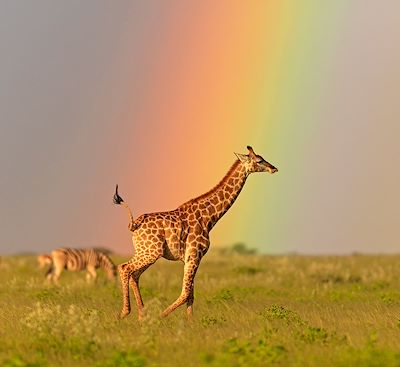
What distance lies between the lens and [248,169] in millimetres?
19391

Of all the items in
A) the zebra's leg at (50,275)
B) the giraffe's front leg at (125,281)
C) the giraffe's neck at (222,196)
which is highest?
the giraffe's neck at (222,196)

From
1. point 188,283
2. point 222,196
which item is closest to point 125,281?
point 188,283

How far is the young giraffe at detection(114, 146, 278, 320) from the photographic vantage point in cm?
1842

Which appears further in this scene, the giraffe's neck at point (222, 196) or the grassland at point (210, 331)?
the giraffe's neck at point (222, 196)

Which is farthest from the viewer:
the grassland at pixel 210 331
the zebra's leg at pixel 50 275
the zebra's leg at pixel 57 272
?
the zebra's leg at pixel 57 272

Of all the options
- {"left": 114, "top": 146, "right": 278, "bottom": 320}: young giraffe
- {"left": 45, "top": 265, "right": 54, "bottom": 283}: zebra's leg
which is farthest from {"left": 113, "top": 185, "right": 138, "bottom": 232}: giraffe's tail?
{"left": 45, "top": 265, "right": 54, "bottom": 283}: zebra's leg

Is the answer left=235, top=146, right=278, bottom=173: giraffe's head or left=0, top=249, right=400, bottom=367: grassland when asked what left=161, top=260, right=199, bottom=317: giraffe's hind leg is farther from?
left=235, top=146, right=278, bottom=173: giraffe's head

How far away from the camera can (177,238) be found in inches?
729

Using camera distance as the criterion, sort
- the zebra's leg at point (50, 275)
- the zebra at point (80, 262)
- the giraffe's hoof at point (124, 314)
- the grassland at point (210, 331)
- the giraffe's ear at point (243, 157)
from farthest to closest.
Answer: the zebra at point (80, 262) < the zebra's leg at point (50, 275) < the giraffe's ear at point (243, 157) < the giraffe's hoof at point (124, 314) < the grassland at point (210, 331)

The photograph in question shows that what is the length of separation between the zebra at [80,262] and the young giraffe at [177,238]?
19486 millimetres

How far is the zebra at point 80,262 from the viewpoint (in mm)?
38375

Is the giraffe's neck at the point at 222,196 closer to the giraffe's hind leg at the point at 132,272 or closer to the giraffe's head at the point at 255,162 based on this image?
the giraffe's head at the point at 255,162

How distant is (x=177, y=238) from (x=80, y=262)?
68.8 feet

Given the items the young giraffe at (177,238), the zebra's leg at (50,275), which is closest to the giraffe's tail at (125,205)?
the young giraffe at (177,238)
